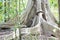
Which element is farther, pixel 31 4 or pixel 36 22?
pixel 31 4

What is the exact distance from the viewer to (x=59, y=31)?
424cm

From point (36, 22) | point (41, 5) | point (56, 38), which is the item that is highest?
point (41, 5)

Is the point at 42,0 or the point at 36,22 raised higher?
the point at 42,0

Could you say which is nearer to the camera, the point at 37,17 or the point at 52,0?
the point at 37,17

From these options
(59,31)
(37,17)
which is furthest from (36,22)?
(59,31)

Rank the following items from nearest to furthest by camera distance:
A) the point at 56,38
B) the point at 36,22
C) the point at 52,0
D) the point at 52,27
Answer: the point at 56,38 < the point at 52,27 < the point at 36,22 < the point at 52,0

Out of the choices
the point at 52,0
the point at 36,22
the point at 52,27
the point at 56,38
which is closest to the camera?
the point at 56,38

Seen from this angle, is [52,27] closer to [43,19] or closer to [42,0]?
[43,19]

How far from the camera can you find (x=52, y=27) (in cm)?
457

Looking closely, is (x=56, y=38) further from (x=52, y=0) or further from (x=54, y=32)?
(x=52, y=0)

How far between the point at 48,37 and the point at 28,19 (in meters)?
1.30

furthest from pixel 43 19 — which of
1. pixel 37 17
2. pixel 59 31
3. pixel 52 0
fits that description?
pixel 52 0

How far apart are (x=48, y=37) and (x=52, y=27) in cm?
32

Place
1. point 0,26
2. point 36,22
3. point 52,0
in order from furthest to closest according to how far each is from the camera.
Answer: point 52,0, point 0,26, point 36,22
